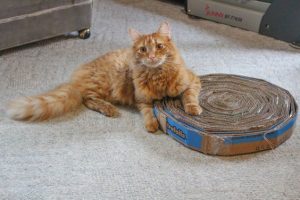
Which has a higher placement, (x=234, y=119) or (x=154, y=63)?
(x=154, y=63)

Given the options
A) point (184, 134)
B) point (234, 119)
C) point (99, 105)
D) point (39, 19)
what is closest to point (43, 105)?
point (99, 105)

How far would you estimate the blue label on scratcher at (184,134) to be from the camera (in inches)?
66.6

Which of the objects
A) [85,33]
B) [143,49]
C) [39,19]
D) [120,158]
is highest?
[143,49]

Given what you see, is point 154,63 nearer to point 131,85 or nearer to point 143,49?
point 143,49

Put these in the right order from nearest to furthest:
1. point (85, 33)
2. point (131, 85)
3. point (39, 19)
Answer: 1. point (131, 85)
2. point (39, 19)
3. point (85, 33)

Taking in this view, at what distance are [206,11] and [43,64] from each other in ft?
4.13

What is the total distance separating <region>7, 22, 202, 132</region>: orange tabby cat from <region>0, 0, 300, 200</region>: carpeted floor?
0.06 meters

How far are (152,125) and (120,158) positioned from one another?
0.23 metres

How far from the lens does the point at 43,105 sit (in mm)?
1890

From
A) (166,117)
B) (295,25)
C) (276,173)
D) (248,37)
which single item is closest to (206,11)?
(248,37)

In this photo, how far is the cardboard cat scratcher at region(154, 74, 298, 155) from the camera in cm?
167

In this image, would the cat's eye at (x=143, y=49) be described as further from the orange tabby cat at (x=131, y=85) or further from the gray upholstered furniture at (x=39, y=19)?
the gray upholstered furniture at (x=39, y=19)

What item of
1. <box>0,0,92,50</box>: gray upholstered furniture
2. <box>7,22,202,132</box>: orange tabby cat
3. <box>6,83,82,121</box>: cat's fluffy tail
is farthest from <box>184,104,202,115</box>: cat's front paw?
<box>0,0,92,50</box>: gray upholstered furniture

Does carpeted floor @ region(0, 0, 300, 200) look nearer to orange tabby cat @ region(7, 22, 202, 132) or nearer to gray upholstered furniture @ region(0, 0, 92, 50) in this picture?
orange tabby cat @ region(7, 22, 202, 132)
